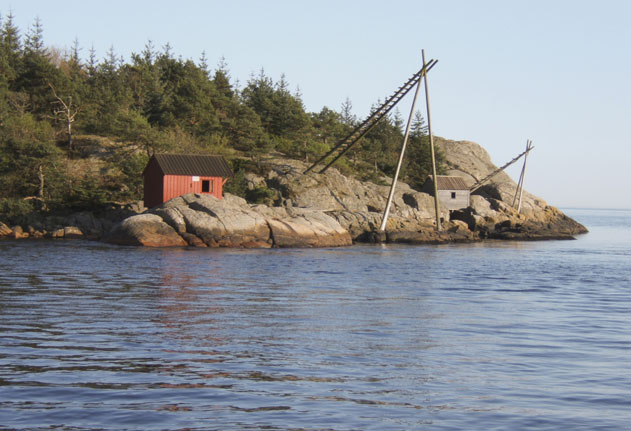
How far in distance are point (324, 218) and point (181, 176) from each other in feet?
34.9

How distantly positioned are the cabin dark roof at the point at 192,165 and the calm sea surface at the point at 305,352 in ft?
70.5

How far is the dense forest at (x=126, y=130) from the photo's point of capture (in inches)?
1858

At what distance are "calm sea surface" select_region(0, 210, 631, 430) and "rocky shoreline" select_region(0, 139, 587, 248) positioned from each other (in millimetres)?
13640

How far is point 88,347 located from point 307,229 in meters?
31.1

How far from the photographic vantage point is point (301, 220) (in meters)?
42.4

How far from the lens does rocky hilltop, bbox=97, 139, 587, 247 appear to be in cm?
3844

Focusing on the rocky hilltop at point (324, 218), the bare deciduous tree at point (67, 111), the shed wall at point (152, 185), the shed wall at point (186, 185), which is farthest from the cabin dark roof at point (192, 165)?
the bare deciduous tree at point (67, 111)

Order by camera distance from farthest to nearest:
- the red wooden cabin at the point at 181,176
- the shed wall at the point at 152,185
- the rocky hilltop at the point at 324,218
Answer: the shed wall at the point at 152,185 < the red wooden cabin at the point at 181,176 < the rocky hilltop at the point at 324,218

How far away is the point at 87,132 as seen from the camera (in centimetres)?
6075

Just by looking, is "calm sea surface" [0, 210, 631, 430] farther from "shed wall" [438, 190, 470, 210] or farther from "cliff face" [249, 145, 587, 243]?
"shed wall" [438, 190, 470, 210]

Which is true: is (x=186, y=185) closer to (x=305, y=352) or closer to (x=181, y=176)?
(x=181, y=176)

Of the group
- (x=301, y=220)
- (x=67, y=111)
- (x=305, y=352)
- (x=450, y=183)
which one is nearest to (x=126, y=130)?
(x=67, y=111)

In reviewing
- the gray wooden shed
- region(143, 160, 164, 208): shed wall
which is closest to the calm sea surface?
region(143, 160, 164, 208): shed wall

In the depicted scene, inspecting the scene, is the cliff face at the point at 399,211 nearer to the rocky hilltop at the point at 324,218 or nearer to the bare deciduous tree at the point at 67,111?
the rocky hilltop at the point at 324,218
